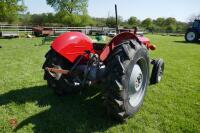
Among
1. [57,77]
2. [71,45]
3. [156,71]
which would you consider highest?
[71,45]

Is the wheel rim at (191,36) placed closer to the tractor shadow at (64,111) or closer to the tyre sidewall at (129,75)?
the tractor shadow at (64,111)

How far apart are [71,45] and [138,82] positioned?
129 centimetres

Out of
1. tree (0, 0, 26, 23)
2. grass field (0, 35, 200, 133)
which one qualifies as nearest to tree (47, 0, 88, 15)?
tree (0, 0, 26, 23)

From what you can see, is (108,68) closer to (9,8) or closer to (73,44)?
(73,44)

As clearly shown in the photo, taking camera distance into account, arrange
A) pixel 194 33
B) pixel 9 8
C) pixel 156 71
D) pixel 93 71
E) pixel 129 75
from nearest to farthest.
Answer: pixel 129 75 → pixel 93 71 → pixel 156 71 → pixel 194 33 → pixel 9 8

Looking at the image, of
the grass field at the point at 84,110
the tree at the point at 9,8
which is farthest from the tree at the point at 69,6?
the grass field at the point at 84,110

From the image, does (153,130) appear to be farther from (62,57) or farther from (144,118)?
(62,57)

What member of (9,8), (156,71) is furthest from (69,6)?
(156,71)

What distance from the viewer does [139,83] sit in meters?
3.82

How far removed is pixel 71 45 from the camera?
3.96 meters

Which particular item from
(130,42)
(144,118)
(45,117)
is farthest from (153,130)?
(45,117)

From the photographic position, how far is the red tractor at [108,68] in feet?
10.00

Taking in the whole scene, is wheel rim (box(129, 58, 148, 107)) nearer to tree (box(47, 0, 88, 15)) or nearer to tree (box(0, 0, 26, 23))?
tree (box(0, 0, 26, 23))

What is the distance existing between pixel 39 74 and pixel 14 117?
108 inches
